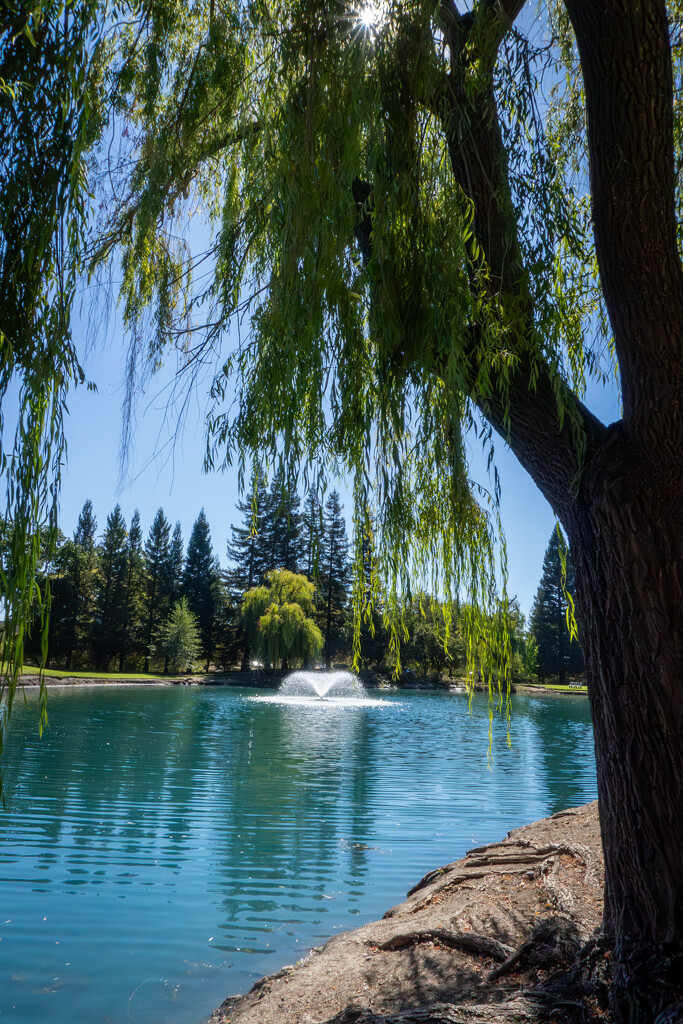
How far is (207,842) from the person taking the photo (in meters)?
6.29

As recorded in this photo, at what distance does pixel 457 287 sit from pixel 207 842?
5.85 metres

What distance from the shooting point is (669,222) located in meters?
2.26

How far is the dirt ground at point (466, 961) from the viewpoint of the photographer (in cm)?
199

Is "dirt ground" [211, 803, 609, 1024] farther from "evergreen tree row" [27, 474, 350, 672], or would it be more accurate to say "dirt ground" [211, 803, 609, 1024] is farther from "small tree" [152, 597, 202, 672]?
"small tree" [152, 597, 202, 672]

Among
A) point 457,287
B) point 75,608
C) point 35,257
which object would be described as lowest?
point 75,608

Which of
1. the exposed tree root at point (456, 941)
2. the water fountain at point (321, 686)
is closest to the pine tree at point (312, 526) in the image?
the exposed tree root at point (456, 941)

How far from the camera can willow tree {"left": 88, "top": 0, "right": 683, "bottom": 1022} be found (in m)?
2.08

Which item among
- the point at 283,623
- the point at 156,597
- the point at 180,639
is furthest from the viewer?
the point at 156,597

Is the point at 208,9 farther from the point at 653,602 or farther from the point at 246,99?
the point at 653,602

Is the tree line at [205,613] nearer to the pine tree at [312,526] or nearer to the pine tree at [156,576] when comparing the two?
the pine tree at [156,576]

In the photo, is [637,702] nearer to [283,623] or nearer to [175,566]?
[283,623]

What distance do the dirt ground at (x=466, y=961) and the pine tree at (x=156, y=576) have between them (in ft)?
132

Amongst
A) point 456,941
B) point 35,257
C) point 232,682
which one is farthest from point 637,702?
point 232,682

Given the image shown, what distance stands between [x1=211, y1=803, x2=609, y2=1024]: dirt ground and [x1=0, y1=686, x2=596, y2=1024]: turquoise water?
701 mm
